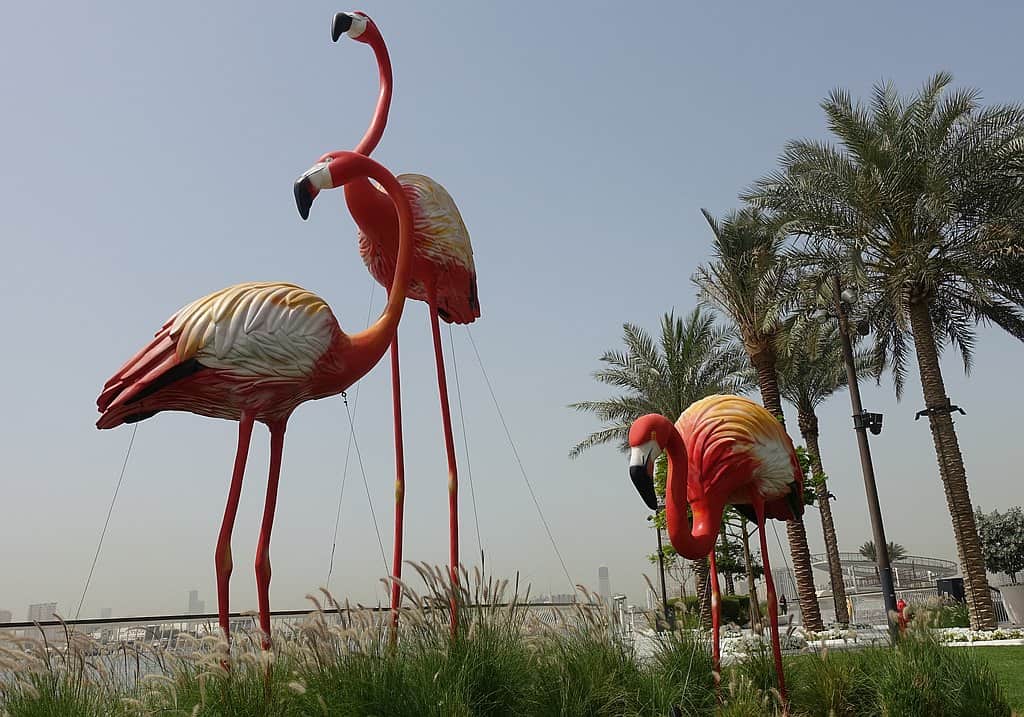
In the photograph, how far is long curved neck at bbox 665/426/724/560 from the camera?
7.11 metres

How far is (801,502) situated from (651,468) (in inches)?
100

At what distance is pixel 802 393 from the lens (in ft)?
91.7

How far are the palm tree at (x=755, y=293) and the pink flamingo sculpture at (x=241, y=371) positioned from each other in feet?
51.3

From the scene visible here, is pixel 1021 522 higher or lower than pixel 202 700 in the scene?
higher

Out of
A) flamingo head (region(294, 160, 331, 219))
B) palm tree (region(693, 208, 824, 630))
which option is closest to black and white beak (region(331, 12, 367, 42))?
flamingo head (region(294, 160, 331, 219))

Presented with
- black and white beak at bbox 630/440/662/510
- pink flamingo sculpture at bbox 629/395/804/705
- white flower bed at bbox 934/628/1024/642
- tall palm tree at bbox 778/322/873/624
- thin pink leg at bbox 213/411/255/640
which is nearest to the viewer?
thin pink leg at bbox 213/411/255/640

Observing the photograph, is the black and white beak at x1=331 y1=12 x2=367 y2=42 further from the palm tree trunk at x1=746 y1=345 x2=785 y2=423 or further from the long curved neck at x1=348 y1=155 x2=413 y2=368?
the palm tree trunk at x1=746 y1=345 x2=785 y2=423

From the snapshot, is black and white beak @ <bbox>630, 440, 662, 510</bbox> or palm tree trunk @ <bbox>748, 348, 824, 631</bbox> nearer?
black and white beak @ <bbox>630, 440, 662, 510</bbox>

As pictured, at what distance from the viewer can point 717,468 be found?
25.0 feet

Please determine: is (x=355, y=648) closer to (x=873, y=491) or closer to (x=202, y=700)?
(x=202, y=700)

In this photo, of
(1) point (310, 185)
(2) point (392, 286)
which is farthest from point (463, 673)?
(1) point (310, 185)

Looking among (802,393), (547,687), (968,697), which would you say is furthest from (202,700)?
(802,393)

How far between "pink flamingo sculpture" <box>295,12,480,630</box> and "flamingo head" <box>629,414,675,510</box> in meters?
1.67

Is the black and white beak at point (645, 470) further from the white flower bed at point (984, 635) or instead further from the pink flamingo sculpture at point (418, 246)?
→ the white flower bed at point (984, 635)
